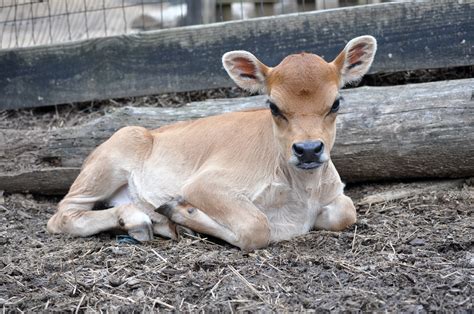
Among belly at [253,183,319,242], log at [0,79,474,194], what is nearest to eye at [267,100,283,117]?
belly at [253,183,319,242]

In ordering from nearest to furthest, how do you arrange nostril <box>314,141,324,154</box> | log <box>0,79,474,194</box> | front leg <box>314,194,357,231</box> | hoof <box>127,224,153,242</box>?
nostril <box>314,141,324,154</box>, front leg <box>314,194,357,231</box>, hoof <box>127,224,153,242</box>, log <box>0,79,474,194</box>

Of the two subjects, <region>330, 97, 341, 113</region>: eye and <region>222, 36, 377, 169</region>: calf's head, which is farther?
<region>330, 97, 341, 113</region>: eye

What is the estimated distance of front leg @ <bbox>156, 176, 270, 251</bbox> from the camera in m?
7.08

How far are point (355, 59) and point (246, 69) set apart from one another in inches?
37.9

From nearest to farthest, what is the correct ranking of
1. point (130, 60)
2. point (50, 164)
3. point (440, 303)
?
point (440, 303) < point (50, 164) < point (130, 60)

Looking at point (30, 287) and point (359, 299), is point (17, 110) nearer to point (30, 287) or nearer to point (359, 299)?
point (30, 287)

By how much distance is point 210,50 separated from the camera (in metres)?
9.68

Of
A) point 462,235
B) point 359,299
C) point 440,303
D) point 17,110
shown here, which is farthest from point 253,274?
point 17,110

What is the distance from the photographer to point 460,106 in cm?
815

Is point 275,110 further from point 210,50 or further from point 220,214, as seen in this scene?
point 210,50

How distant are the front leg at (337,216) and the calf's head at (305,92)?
2.17 feet

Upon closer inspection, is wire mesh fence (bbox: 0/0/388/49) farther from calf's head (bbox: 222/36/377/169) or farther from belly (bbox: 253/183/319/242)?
belly (bbox: 253/183/319/242)

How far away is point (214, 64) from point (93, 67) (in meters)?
1.50

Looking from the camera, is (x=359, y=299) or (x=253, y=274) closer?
(x=359, y=299)
